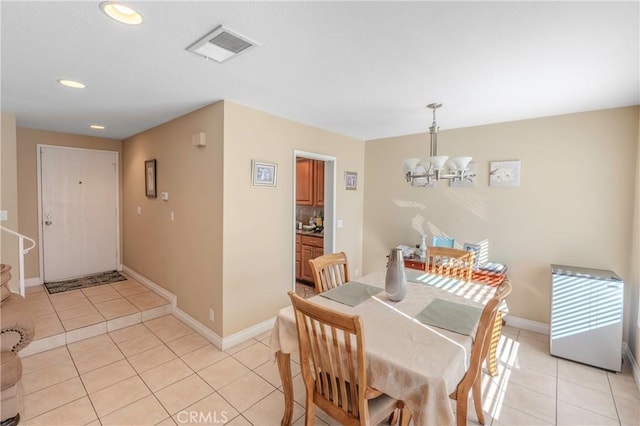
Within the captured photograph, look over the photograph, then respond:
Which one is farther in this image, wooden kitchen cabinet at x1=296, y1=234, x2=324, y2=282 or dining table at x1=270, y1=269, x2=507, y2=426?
wooden kitchen cabinet at x1=296, y1=234, x2=324, y2=282

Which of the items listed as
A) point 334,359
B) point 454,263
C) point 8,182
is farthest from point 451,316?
point 8,182

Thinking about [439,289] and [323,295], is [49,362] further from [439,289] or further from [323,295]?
[439,289]

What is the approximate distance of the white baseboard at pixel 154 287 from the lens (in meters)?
3.56

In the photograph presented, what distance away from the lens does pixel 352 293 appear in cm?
215

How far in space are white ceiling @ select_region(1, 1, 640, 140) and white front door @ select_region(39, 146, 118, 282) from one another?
1570mm

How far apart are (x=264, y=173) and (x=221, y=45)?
1.49 metres

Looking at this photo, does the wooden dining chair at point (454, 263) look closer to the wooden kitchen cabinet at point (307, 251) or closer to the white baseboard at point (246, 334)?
the white baseboard at point (246, 334)

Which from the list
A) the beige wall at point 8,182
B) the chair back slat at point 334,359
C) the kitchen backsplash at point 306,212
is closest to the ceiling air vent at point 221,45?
the chair back slat at point 334,359

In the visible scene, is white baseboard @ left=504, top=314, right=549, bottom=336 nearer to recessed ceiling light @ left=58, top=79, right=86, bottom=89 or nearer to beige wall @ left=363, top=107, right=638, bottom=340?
beige wall @ left=363, top=107, right=638, bottom=340

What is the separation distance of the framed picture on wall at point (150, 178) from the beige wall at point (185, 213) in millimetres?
85

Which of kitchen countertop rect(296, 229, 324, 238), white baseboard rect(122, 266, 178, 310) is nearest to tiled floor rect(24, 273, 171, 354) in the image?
white baseboard rect(122, 266, 178, 310)

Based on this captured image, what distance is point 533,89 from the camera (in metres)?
2.34

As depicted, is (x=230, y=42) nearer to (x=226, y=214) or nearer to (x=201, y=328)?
(x=226, y=214)

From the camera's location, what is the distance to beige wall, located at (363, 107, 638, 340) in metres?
2.79
